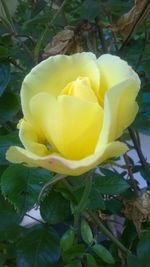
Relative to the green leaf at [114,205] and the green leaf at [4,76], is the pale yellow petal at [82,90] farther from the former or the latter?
the green leaf at [114,205]

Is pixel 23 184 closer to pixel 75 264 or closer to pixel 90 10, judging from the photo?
pixel 75 264

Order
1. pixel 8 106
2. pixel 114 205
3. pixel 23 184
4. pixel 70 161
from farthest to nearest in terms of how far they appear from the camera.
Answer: pixel 114 205
pixel 8 106
pixel 23 184
pixel 70 161

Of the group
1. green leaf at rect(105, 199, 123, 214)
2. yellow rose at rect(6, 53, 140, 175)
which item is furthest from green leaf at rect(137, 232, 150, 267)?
yellow rose at rect(6, 53, 140, 175)

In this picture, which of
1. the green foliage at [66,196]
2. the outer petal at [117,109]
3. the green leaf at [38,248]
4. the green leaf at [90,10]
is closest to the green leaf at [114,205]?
the green foliage at [66,196]

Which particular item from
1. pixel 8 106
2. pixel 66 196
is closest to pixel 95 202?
pixel 66 196

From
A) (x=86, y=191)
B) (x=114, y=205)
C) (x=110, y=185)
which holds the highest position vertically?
(x=86, y=191)

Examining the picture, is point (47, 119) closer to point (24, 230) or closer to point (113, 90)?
point (113, 90)

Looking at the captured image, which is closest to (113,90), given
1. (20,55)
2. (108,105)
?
(108,105)
